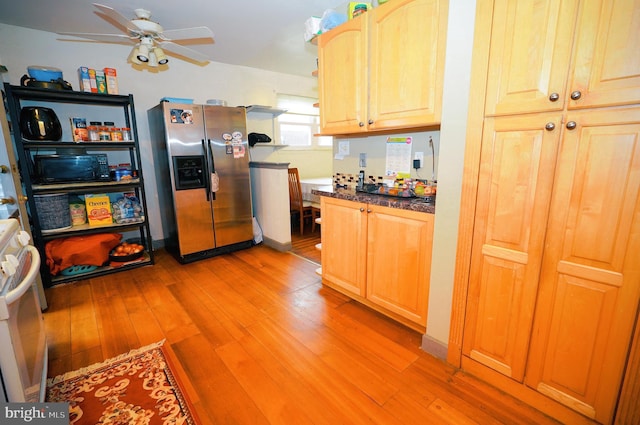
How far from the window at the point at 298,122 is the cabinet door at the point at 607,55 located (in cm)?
402

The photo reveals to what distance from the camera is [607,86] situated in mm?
1030

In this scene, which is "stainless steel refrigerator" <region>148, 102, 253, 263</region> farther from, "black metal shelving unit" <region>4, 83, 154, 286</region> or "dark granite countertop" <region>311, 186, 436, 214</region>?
"dark granite countertop" <region>311, 186, 436, 214</region>

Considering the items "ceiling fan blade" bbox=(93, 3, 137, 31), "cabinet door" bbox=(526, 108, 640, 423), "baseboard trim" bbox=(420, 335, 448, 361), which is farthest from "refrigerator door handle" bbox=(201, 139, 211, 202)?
"cabinet door" bbox=(526, 108, 640, 423)

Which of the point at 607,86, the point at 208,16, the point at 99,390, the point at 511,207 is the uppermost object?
the point at 208,16

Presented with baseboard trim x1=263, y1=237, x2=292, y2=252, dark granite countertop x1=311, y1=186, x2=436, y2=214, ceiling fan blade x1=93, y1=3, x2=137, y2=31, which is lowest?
baseboard trim x1=263, y1=237, x2=292, y2=252

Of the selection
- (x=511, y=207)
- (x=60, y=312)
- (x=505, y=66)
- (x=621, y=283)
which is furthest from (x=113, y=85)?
(x=621, y=283)

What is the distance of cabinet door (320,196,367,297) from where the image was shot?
84.7 inches

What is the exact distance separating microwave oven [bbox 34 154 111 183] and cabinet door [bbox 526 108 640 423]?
3752 millimetres

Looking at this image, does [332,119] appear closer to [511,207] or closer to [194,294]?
[511,207]

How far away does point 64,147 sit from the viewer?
2936 millimetres

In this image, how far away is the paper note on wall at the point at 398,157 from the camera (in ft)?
6.97

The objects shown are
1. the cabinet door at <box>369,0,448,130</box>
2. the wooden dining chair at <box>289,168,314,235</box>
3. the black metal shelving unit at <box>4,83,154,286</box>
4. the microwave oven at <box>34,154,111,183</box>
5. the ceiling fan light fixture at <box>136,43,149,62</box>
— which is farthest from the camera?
the wooden dining chair at <box>289,168,314,235</box>

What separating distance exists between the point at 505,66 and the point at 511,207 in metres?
0.64

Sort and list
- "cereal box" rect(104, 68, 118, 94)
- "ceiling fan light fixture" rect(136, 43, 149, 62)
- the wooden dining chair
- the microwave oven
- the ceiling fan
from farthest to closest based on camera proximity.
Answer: the wooden dining chair, "cereal box" rect(104, 68, 118, 94), the microwave oven, "ceiling fan light fixture" rect(136, 43, 149, 62), the ceiling fan
